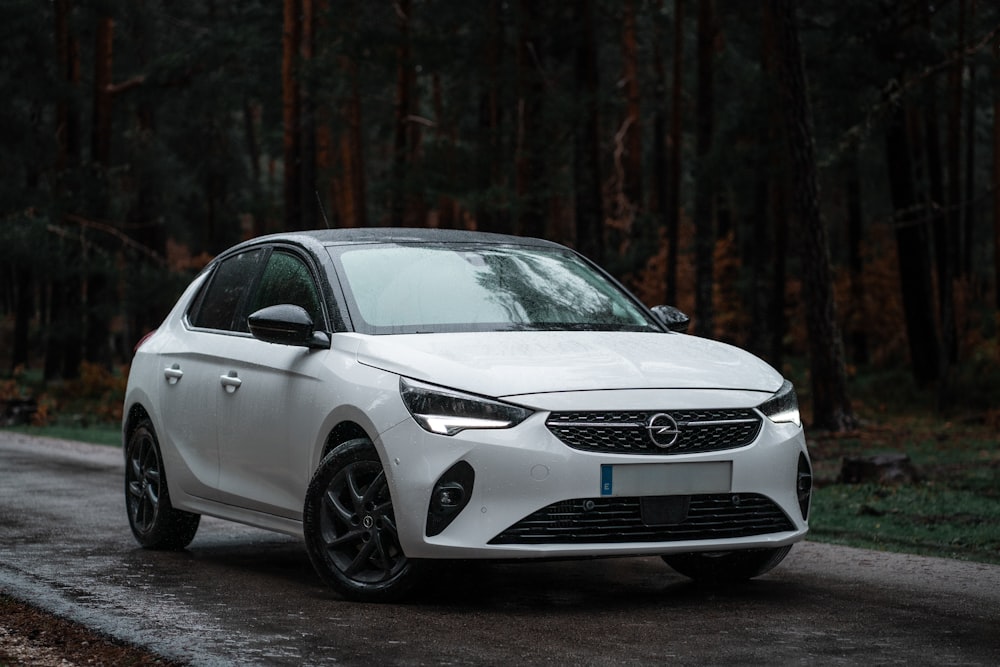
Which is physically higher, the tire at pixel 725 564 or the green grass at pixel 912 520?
the tire at pixel 725 564

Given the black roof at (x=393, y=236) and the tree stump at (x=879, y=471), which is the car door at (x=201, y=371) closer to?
the black roof at (x=393, y=236)

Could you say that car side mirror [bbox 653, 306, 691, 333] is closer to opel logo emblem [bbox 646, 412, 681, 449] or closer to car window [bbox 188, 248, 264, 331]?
opel logo emblem [bbox 646, 412, 681, 449]

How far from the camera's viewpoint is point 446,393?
6.74 m

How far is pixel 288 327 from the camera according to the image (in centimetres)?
755

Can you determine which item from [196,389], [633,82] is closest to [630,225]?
[633,82]

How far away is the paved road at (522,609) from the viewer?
19.8 ft

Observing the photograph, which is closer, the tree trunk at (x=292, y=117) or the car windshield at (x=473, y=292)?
the car windshield at (x=473, y=292)

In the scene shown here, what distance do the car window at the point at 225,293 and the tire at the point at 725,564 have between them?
2660 millimetres

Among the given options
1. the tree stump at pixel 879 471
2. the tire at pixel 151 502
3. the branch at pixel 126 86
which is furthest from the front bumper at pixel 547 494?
the branch at pixel 126 86

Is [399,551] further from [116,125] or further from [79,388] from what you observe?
[116,125]

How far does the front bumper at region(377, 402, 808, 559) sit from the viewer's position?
6.62m

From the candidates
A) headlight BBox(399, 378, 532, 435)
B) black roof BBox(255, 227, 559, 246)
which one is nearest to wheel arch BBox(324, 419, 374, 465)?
headlight BBox(399, 378, 532, 435)

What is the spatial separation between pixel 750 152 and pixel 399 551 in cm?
2307

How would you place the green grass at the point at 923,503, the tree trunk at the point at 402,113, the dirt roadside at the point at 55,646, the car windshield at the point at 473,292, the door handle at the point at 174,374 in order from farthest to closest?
the tree trunk at the point at 402,113 → the green grass at the point at 923,503 → the door handle at the point at 174,374 → the car windshield at the point at 473,292 → the dirt roadside at the point at 55,646
